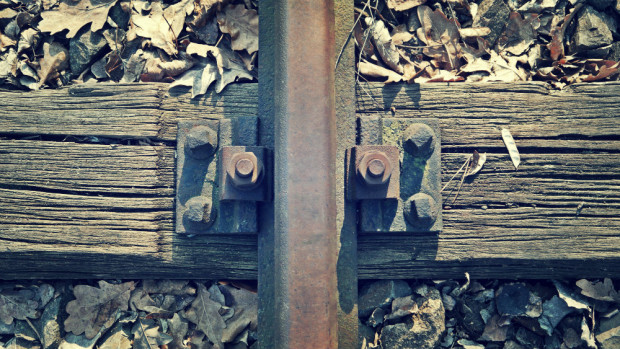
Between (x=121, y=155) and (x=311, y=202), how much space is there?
1167 mm

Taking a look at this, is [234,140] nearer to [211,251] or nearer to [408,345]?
[211,251]

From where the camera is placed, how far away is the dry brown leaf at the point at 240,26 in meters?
2.67

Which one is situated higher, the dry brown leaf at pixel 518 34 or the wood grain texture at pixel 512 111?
the dry brown leaf at pixel 518 34

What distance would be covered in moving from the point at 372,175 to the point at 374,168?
0.04 meters

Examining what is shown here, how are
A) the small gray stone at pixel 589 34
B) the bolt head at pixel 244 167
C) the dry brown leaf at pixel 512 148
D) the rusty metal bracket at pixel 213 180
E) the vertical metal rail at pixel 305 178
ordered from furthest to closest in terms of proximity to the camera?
the small gray stone at pixel 589 34 → the dry brown leaf at pixel 512 148 → the rusty metal bracket at pixel 213 180 → the bolt head at pixel 244 167 → the vertical metal rail at pixel 305 178

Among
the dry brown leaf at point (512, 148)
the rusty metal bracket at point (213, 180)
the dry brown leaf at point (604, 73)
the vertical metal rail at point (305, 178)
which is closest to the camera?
the vertical metal rail at point (305, 178)

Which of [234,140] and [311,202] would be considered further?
[234,140]

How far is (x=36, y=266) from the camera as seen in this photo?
2387 mm

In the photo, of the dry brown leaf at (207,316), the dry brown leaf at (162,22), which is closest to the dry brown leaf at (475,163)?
the dry brown leaf at (207,316)

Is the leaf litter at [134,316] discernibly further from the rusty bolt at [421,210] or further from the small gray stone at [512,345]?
the small gray stone at [512,345]

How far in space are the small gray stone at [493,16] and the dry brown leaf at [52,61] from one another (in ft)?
8.80

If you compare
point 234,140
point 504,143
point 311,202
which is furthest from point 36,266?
point 504,143

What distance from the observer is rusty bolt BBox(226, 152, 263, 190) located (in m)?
1.99

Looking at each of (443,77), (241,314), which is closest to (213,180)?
(241,314)
